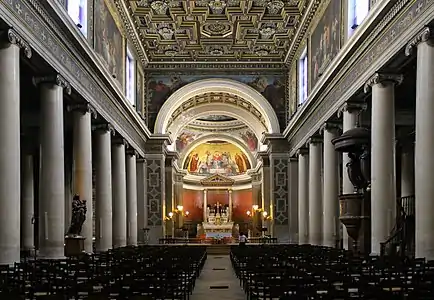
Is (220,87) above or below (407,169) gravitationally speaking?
above

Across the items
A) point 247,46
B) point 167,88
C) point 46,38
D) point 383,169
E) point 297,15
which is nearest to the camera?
point 46,38

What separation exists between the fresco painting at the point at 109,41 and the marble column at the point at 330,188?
405 inches

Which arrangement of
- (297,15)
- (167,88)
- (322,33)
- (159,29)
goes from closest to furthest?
(322,33) < (297,15) < (159,29) < (167,88)

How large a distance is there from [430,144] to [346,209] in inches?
217

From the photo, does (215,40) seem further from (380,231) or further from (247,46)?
(380,231)

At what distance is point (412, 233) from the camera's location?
21.9m

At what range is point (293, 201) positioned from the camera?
42875mm

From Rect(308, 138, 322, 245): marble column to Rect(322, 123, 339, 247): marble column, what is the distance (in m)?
3.93

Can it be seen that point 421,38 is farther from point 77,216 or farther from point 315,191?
point 315,191

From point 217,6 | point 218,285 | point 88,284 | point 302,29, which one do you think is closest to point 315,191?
point 302,29

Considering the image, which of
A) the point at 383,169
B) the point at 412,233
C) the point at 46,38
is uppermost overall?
the point at 46,38

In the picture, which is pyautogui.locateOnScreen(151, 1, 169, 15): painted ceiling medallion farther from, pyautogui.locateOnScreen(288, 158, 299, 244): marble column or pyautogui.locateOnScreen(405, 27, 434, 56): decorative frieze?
pyautogui.locateOnScreen(405, 27, 434, 56): decorative frieze

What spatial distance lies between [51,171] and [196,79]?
Result: 24292 mm

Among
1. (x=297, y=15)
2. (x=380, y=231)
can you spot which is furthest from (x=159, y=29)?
(x=380, y=231)
